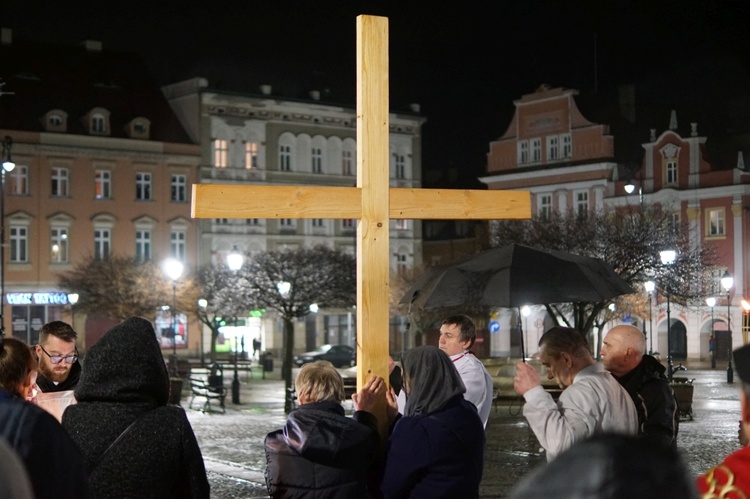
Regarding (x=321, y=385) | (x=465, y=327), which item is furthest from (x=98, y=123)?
(x=321, y=385)

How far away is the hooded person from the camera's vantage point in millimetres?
4203

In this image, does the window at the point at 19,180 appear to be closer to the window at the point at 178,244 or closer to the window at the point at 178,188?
the window at the point at 178,188

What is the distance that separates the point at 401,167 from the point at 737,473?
6120cm

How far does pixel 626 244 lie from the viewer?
34.0 meters

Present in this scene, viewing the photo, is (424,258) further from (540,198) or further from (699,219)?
(699,219)

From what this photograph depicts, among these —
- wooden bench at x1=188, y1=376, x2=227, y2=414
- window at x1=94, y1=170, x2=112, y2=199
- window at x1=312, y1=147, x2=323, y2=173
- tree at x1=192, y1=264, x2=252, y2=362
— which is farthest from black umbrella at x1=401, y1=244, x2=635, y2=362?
window at x1=312, y1=147, x2=323, y2=173

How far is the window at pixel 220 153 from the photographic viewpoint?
58.5 metres

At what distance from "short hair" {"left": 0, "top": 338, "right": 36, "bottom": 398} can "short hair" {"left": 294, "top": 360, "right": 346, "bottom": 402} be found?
3.84ft

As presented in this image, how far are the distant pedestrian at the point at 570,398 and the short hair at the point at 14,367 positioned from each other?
201 centimetres

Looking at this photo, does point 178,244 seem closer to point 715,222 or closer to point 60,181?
point 60,181

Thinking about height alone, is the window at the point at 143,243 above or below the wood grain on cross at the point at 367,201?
above

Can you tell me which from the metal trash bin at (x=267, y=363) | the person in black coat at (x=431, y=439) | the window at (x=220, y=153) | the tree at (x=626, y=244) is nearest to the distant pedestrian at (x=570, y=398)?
the person in black coat at (x=431, y=439)

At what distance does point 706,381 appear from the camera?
35.6 metres

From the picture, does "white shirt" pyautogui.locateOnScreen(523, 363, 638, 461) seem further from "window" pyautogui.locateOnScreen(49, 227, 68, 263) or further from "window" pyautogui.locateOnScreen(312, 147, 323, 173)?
"window" pyautogui.locateOnScreen(312, 147, 323, 173)
